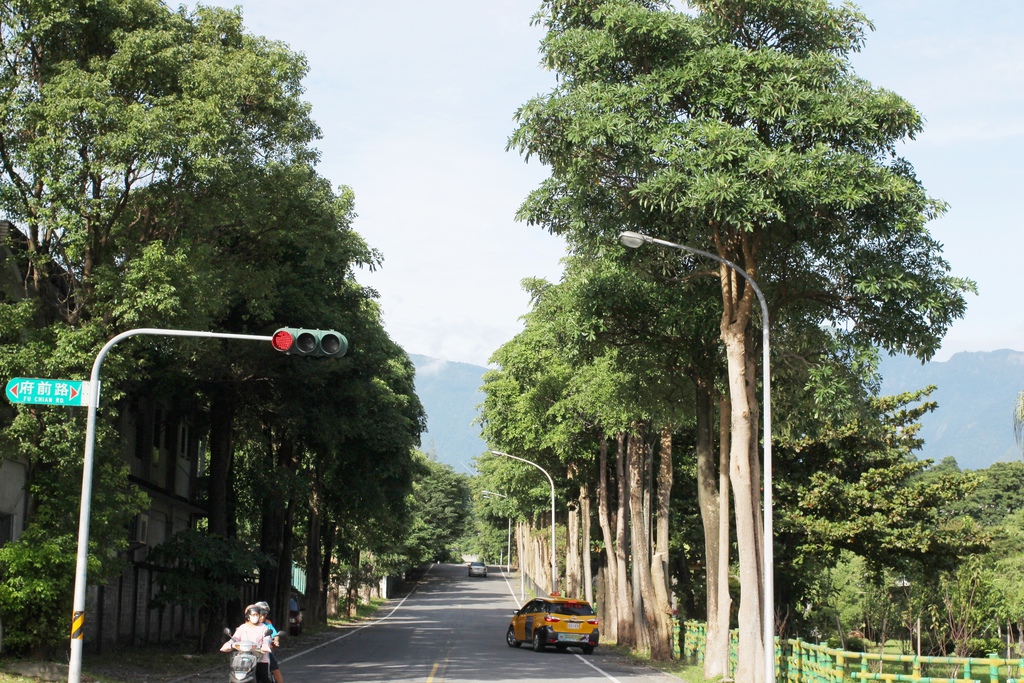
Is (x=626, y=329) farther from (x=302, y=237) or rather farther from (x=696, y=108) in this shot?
(x=302, y=237)

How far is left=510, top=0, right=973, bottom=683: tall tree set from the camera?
58.1 feet

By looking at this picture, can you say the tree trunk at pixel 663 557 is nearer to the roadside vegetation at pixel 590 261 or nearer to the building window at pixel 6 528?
the roadside vegetation at pixel 590 261

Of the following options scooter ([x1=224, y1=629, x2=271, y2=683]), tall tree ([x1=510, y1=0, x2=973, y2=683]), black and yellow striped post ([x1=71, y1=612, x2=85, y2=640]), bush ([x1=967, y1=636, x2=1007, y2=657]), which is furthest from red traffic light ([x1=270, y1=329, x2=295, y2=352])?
bush ([x1=967, y1=636, x2=1007, y2=657])

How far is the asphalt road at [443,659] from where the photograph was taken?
73.1 feet

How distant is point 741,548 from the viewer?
741 inches

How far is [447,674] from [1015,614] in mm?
20907

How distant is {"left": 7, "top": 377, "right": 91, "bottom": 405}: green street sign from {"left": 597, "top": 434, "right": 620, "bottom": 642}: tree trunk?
22.1 meters

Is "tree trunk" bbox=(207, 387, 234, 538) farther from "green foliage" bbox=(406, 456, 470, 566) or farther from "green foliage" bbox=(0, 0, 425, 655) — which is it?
"green foliage" bbox=(406, 456, 470, 566)

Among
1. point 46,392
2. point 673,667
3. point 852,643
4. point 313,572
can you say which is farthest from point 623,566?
point 46,392

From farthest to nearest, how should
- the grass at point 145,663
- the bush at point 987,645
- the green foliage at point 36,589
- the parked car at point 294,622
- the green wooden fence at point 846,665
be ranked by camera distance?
the parked car at point 294,622 → the bush at point 987,645 → the grass at point 145,663 → the green foliage at point 36,589 → the green wooden fence at point 846,665

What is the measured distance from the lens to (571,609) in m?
33.5

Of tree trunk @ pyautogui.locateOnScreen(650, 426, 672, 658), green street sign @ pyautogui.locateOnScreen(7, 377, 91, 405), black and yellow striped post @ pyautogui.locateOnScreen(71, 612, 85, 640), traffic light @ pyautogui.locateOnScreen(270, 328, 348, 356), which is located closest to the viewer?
traffic light @ pyautogui.locateOnScreen(270, 328, 348, 356)

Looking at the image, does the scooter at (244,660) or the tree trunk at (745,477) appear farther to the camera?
the tree trunk at (745,477)

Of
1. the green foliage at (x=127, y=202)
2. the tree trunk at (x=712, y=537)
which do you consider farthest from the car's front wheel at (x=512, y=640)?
the green foliage at (x=127, y=202)
